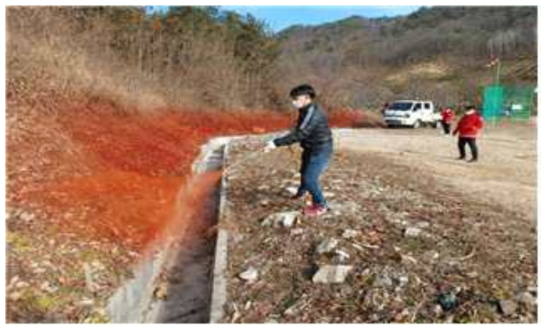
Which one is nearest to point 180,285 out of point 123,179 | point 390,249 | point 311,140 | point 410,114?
point 311,140

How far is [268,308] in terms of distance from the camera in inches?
257

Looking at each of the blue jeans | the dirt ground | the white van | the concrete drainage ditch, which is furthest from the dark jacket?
the white van

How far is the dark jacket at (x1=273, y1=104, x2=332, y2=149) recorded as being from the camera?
898cm

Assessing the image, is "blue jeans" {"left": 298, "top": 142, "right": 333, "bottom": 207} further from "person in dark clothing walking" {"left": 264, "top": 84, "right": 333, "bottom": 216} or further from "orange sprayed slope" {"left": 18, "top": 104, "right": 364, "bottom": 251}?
"orange sprayed slope" {"left": 18, "top": 104, "right": 364, "bottom": 251}

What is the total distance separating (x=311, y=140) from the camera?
30.1 ft

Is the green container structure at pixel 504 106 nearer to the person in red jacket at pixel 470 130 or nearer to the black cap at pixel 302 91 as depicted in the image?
the person in red jacket at pixel 470 130

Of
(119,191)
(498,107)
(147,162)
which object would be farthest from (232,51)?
(119,191)

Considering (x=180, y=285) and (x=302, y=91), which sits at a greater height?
(x=302, y=91)

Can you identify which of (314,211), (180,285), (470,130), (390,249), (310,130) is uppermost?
(310,130)

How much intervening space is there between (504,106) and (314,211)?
33.8m

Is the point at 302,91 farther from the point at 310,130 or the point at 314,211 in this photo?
the point at 314,211

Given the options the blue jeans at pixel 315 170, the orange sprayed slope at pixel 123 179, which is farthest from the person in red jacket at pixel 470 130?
the blue jeans at pixel 315 170

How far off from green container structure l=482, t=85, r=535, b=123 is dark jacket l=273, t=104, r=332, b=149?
30.4 metres

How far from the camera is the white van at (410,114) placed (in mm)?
34406
